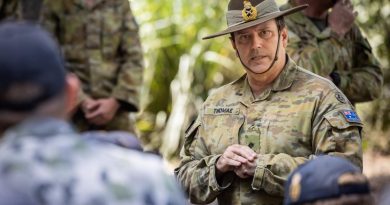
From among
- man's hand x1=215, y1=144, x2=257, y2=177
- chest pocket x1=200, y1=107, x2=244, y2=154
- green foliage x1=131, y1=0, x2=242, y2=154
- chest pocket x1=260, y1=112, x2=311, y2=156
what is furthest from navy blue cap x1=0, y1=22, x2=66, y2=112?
green foliage x1=131, y1=0, x2=242, y2=154

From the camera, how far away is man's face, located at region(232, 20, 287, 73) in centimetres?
491

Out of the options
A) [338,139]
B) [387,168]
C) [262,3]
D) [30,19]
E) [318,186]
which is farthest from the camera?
[387,168]

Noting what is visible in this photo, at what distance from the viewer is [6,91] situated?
2.71 metres

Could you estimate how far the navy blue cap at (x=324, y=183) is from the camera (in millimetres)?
3064

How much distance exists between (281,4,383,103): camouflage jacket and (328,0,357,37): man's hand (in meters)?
0.05

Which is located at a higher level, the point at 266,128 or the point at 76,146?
the point at 76,146

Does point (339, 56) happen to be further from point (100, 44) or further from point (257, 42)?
point (257, 42)

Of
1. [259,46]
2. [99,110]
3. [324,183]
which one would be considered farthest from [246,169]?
[99,110]

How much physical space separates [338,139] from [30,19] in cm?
241

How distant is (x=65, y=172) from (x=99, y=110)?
3.65 m

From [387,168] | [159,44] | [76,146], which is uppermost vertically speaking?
[76,146]

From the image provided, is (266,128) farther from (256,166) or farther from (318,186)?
(318,186)

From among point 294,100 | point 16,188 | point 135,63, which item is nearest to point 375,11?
point 135,63

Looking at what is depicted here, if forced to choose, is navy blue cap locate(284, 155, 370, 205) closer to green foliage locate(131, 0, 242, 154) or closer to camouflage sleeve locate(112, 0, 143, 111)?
camouflage sleeve locate(112, 0, 143, 111)
